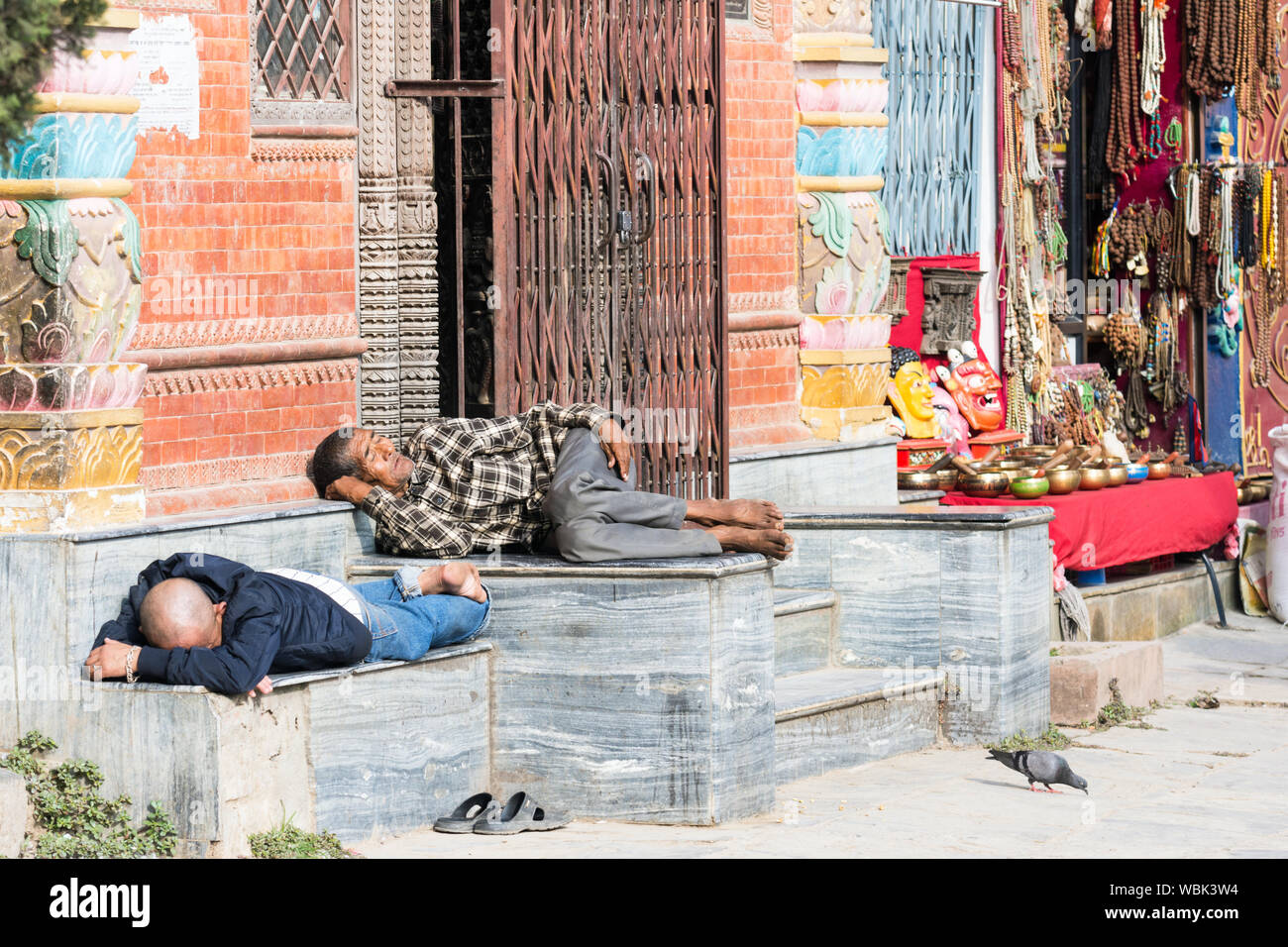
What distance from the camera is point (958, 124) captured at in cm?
1192

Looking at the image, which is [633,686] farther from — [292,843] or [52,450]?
[52,450]

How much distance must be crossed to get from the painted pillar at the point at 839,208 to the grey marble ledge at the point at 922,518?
1.54 metres

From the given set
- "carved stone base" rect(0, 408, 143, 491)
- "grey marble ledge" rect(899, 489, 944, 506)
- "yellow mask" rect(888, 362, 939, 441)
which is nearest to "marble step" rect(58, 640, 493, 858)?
"carved stone base" rect(0, 408, 143, 491)

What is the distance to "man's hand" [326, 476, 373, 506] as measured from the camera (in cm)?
788

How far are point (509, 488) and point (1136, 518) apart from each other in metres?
4.91

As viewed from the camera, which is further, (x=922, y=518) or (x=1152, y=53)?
(x=1152, y=53)

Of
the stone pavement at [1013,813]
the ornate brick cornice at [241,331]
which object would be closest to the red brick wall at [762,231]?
the stone pavement at [1013,813]

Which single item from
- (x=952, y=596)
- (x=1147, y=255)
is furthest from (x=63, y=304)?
(x=1147, y=255)

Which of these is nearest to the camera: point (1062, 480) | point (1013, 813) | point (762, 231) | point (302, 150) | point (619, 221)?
point (1013, 813)

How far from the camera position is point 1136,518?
11633 mm

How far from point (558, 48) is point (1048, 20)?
5.18 m

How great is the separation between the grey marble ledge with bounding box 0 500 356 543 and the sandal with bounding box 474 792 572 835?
132cm

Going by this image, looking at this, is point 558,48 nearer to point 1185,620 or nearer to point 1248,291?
Result: point 1185,620

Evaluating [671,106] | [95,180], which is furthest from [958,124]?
[95,180]
